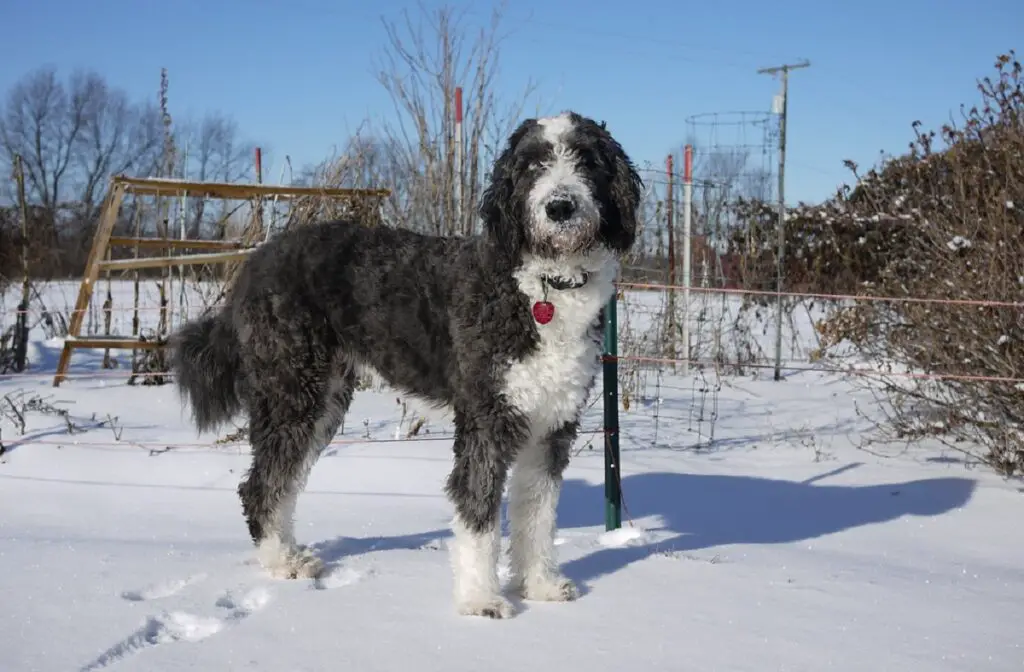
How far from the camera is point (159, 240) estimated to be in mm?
8016

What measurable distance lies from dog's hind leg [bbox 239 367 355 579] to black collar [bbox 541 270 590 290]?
108cm

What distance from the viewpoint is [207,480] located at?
18.7 ft

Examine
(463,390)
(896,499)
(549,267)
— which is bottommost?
(896,499)

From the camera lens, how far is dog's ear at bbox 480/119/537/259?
3.39m

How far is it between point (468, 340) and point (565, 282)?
1.40ft

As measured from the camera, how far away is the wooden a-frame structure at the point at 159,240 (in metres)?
7.11

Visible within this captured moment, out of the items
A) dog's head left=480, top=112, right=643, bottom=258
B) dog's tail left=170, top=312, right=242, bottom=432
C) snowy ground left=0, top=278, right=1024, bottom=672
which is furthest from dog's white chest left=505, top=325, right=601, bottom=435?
dog's tail left=170, top=312, right=242, bottom=432

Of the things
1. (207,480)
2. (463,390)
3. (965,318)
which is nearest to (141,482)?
(207,480)

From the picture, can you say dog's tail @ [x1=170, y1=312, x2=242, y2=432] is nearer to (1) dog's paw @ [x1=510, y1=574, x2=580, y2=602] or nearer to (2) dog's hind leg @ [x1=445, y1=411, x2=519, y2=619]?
(2) dog's hind leg @ [x1=445, y1=411, x2=519, y2=619]

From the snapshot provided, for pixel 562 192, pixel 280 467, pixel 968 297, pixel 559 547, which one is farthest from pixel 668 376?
pixel 562 192

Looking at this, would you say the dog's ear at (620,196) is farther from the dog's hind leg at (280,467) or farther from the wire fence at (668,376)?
the wire fence at (668,376)

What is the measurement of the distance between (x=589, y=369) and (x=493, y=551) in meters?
0.77

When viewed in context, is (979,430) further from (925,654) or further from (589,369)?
(589,369)

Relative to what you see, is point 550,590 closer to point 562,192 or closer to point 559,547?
point 559,547
